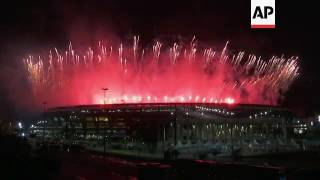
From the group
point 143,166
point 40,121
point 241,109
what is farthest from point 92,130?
point 143,166

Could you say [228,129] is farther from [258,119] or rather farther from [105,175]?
[105,175]

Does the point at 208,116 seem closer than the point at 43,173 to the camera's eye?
No

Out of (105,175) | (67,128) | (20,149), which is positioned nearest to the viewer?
(105,175)

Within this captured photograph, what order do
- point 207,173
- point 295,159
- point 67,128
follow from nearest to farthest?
point 207,173 < point 295,159 < point 67,128

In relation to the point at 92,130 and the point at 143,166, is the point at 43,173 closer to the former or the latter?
the point at 143,166

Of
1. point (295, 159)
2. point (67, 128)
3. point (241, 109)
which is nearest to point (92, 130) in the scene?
point (67, 128)

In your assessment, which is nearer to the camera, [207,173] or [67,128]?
[207,173]
